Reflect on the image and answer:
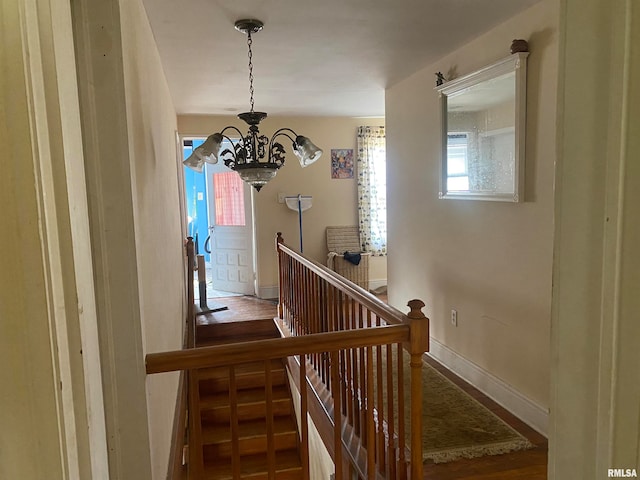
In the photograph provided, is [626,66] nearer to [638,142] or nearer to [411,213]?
[638,142]

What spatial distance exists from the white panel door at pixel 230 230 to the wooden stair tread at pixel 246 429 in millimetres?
2332

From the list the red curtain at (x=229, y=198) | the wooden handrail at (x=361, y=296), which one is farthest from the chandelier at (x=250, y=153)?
the red curtain at (x=229, y=198)

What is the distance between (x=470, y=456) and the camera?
7.61ft

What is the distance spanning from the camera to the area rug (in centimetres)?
235

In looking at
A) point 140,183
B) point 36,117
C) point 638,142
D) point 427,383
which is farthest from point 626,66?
point 427,383

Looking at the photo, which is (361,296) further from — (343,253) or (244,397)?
(343,253)

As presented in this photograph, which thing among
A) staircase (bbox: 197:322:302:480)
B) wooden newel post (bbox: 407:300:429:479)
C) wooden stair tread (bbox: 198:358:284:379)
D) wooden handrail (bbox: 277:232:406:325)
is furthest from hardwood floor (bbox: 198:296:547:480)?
wooden stair tread (bbox: 198:358:284:379)

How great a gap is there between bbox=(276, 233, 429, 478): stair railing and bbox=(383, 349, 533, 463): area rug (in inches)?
5.6

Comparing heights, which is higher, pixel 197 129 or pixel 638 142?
pixel 197 129

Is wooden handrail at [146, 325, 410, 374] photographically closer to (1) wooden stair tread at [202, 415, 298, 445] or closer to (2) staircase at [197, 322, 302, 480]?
(2) staircase at [197, 322, 302, 480]

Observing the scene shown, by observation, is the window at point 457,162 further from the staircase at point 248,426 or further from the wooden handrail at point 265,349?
the staircase at point 248,426

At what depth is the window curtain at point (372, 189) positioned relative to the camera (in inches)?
247

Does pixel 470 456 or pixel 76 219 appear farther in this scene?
pixel 470 456

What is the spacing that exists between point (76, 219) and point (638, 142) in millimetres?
722
